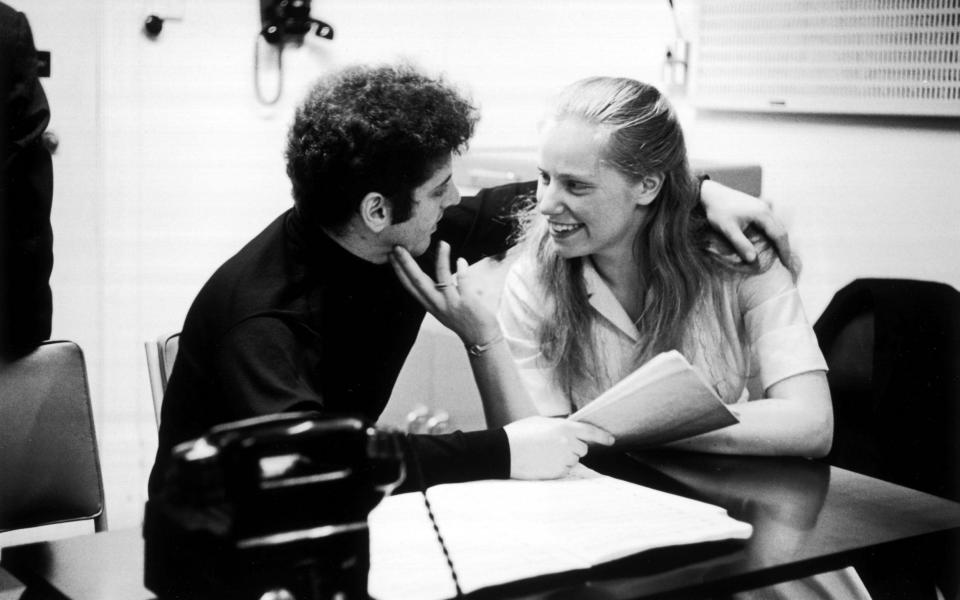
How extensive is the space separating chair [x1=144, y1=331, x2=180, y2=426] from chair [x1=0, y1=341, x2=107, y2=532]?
115 mm

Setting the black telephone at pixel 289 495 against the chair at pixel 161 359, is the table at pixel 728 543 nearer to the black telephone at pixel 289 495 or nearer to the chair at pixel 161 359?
the black telephone at pixel 289 495

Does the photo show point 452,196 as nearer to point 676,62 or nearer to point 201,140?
point 676,62

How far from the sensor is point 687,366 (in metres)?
1.31

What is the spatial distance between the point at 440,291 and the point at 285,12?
227cm

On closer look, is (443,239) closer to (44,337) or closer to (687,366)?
(687,366)

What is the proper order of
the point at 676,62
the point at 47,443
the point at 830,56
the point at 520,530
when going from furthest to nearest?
the point at 676,62, the point at 830,56, the point at 47,443, the point at 520,530

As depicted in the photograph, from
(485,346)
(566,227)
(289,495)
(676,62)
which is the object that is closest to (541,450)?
(485,346)

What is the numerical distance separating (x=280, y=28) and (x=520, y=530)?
9.38 feet

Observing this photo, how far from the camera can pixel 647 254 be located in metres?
1.90

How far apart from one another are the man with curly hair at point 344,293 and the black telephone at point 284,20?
2215mm

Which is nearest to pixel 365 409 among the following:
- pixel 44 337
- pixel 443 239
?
pixel 443 239

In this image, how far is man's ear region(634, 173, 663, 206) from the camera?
1860 millimetres

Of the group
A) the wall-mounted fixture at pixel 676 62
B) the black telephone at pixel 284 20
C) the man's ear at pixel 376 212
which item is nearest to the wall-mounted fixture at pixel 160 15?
the black telephone at pixel 284 20

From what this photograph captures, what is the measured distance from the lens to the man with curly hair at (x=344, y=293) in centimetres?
132
